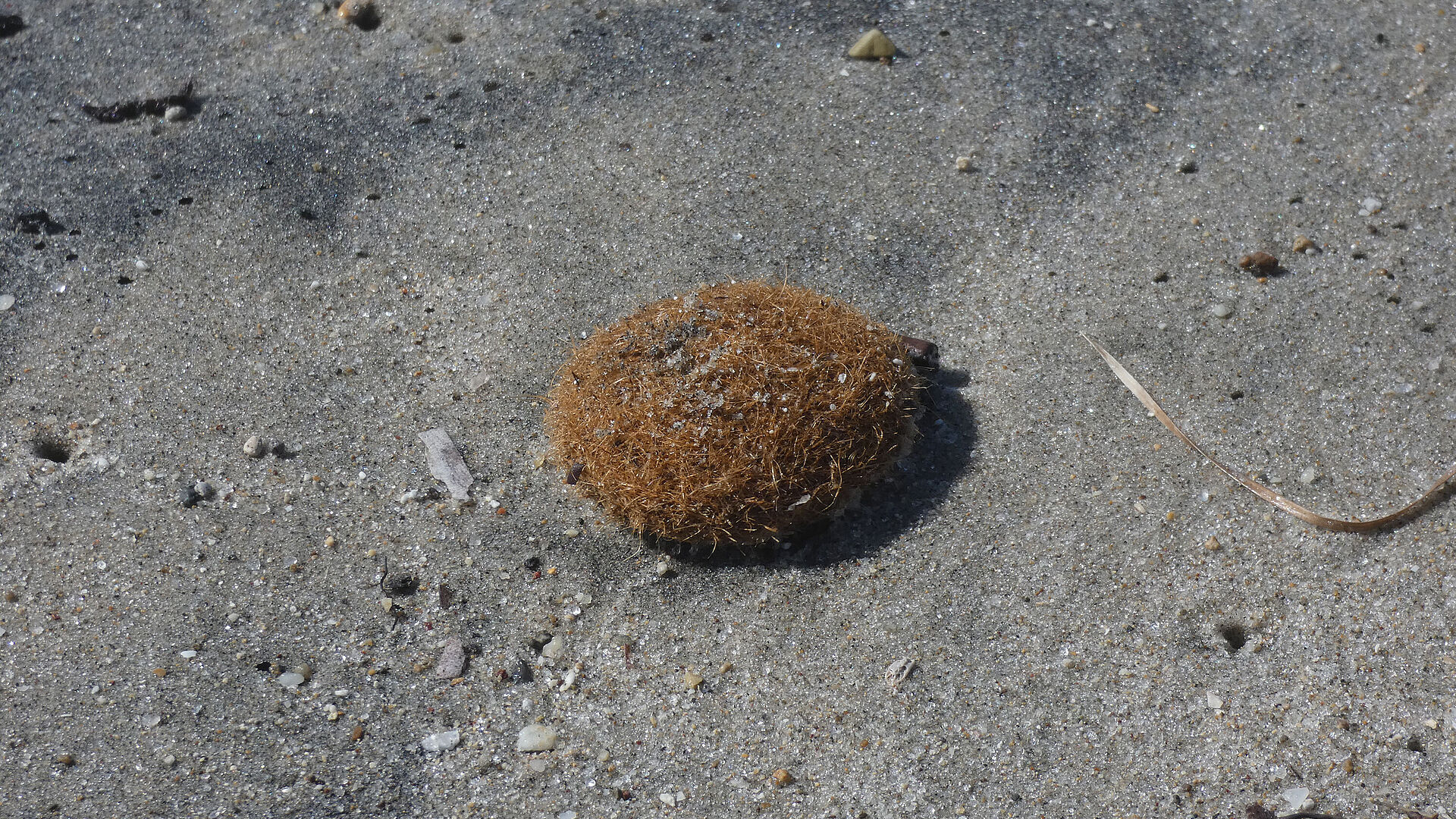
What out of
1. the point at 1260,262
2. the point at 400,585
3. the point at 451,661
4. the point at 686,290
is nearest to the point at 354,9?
the point at 686,290

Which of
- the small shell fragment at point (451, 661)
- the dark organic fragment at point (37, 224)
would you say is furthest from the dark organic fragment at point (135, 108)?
the small shell fragment at point (451, 661)

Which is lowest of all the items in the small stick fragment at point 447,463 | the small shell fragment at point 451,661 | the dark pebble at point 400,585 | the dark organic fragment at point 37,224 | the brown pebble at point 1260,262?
the small shell fragment at point 451,661

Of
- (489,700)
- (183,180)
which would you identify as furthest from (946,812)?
(183,180)

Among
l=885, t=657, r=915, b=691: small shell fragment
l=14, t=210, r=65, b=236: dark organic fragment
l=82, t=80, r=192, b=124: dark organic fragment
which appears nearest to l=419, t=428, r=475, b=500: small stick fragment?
l=885, t=657, r=915, b=691: small shell fragment

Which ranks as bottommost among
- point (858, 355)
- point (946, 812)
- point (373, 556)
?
Answer: point (946, 812)

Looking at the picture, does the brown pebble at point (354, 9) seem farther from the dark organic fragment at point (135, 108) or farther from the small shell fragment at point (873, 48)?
the small shell fragment at point (873, 48)

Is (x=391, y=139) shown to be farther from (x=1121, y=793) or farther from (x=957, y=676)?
(x=1121, y=793)

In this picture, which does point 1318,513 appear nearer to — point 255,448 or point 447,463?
point 447,463
